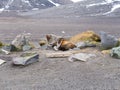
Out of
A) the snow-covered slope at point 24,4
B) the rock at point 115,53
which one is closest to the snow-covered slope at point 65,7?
the snow-covered slope at point 24,4

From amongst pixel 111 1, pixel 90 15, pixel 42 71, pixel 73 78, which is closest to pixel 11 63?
pixel 42 71

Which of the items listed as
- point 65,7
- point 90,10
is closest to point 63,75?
point 90,10

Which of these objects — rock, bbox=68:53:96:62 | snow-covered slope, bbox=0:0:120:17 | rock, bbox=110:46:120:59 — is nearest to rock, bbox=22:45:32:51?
rock, bbox=68:53:96:62

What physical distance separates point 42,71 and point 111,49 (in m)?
1.84

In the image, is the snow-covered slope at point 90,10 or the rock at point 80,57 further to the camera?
the snow-covered slope at point 90,10

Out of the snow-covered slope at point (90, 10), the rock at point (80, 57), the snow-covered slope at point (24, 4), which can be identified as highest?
the rock at point (80, 57)

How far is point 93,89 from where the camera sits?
6.72 meters

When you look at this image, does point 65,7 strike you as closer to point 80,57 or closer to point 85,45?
point 85,45

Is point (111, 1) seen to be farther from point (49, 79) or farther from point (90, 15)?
point (49, 79)

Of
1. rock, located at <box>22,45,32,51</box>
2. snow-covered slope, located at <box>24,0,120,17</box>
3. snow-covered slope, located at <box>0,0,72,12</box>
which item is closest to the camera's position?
rock, located at <box>22,45,32,51</box>

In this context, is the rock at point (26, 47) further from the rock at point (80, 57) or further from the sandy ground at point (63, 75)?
the rock at point (80, 57)

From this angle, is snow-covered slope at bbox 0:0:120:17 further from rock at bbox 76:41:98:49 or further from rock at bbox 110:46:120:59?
rock at bbox 110:46:120:59

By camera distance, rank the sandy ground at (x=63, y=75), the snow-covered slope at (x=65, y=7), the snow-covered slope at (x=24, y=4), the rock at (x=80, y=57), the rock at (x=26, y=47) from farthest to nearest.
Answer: the snow-covered slope at (x=24, y=4) < the snow-covered slope at (x=65, y=7) < the rock at (x=26, y=47) < the rock at (x=80, y=57) < the sandy ground at (x=63, y=75)

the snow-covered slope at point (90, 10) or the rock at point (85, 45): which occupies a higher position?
the rock at point (85, 45)
